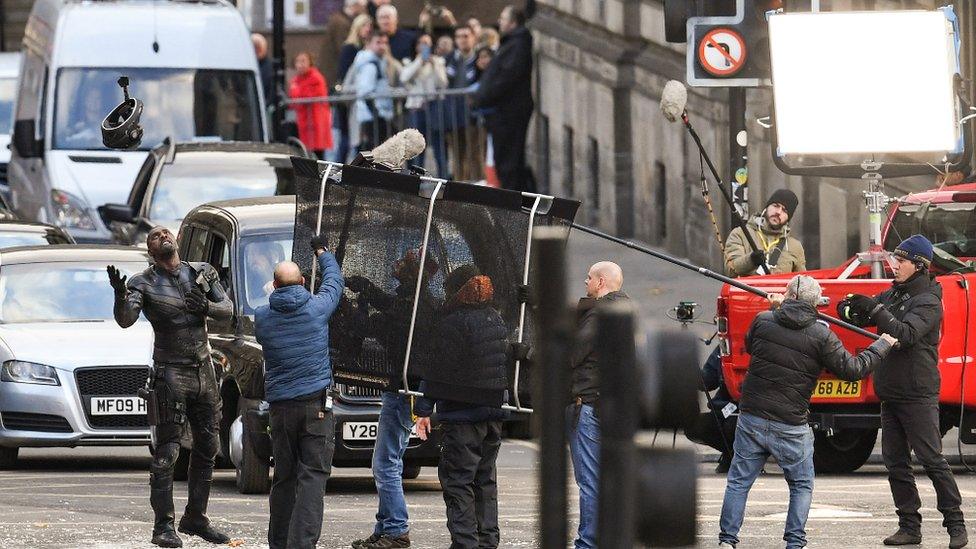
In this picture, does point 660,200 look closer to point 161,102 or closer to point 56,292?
point 161,102

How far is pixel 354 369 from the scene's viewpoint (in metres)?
11.7

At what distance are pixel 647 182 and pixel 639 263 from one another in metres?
2.11

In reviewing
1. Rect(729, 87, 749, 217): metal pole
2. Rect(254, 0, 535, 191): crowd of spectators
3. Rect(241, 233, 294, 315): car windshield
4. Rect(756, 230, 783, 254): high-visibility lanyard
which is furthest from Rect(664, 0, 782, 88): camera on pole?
Rect(254, 0, 535, 191): crowd of spectators

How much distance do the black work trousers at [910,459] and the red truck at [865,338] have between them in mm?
1874

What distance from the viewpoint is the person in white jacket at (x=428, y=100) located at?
30.8m

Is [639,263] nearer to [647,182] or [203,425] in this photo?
[647,182]

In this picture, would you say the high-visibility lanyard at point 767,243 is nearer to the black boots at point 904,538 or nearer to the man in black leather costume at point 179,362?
the black boots at point 904,538

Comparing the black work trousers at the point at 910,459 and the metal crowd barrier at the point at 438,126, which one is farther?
the metal crowd barrier at the point at 438,126

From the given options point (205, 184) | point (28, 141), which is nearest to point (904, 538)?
point (205, 184)

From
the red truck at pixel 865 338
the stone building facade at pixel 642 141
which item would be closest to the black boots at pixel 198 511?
the red truck at pixel 865 338

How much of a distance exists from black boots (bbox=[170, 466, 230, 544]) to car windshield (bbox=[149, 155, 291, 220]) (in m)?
8.09

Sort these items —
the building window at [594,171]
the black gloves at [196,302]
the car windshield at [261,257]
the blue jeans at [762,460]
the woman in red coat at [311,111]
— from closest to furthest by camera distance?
the blue jeans at [762,460], the black gloves at [196,302], the car windshield at [261,257], the woman in red coat at [311,111], the building window at [594,171]

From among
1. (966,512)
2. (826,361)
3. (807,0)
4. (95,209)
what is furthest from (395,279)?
(807,0)

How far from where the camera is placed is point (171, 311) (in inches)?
483
